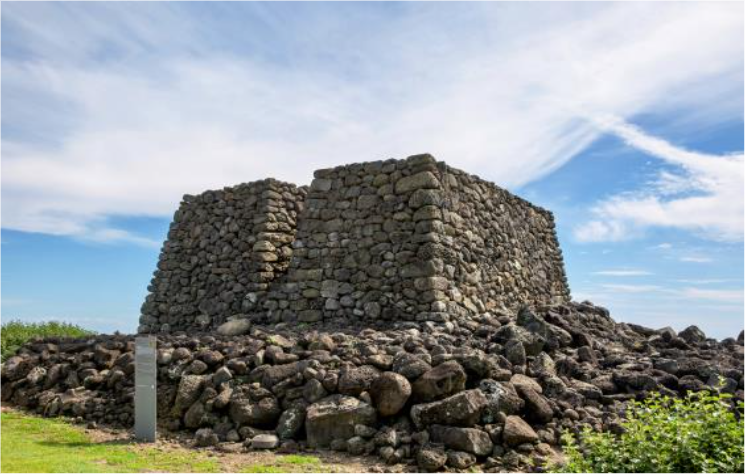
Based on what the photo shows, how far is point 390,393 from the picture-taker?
24.6 ft

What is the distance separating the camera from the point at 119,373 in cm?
970

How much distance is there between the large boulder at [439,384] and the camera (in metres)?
7.57

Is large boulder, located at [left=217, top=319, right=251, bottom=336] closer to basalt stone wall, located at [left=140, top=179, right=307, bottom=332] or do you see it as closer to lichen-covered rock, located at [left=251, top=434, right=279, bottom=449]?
basalt stone wall, located at [left=140, top=179, right=307, bottom=332]

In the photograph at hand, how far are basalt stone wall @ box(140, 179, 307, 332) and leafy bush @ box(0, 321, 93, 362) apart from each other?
95.2 inches

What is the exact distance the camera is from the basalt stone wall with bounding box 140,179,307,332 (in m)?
14.6

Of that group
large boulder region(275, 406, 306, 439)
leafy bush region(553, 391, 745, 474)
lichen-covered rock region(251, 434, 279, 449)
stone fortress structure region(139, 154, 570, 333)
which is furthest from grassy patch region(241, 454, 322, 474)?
stone fortress structure region(139, 154, 570, 333)

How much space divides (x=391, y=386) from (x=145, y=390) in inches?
137

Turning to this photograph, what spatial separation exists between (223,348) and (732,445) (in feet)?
23.1

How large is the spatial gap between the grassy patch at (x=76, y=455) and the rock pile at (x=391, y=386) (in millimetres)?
587

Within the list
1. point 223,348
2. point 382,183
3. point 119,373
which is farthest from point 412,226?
point 119,373

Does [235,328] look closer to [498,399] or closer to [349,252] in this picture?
[349,252]

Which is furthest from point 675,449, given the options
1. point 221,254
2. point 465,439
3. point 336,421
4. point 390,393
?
point 221,254

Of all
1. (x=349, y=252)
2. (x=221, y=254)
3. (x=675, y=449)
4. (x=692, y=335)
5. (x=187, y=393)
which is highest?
(x=221, y=254)

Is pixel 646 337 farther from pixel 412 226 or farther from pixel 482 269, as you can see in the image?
pixel 412 226
